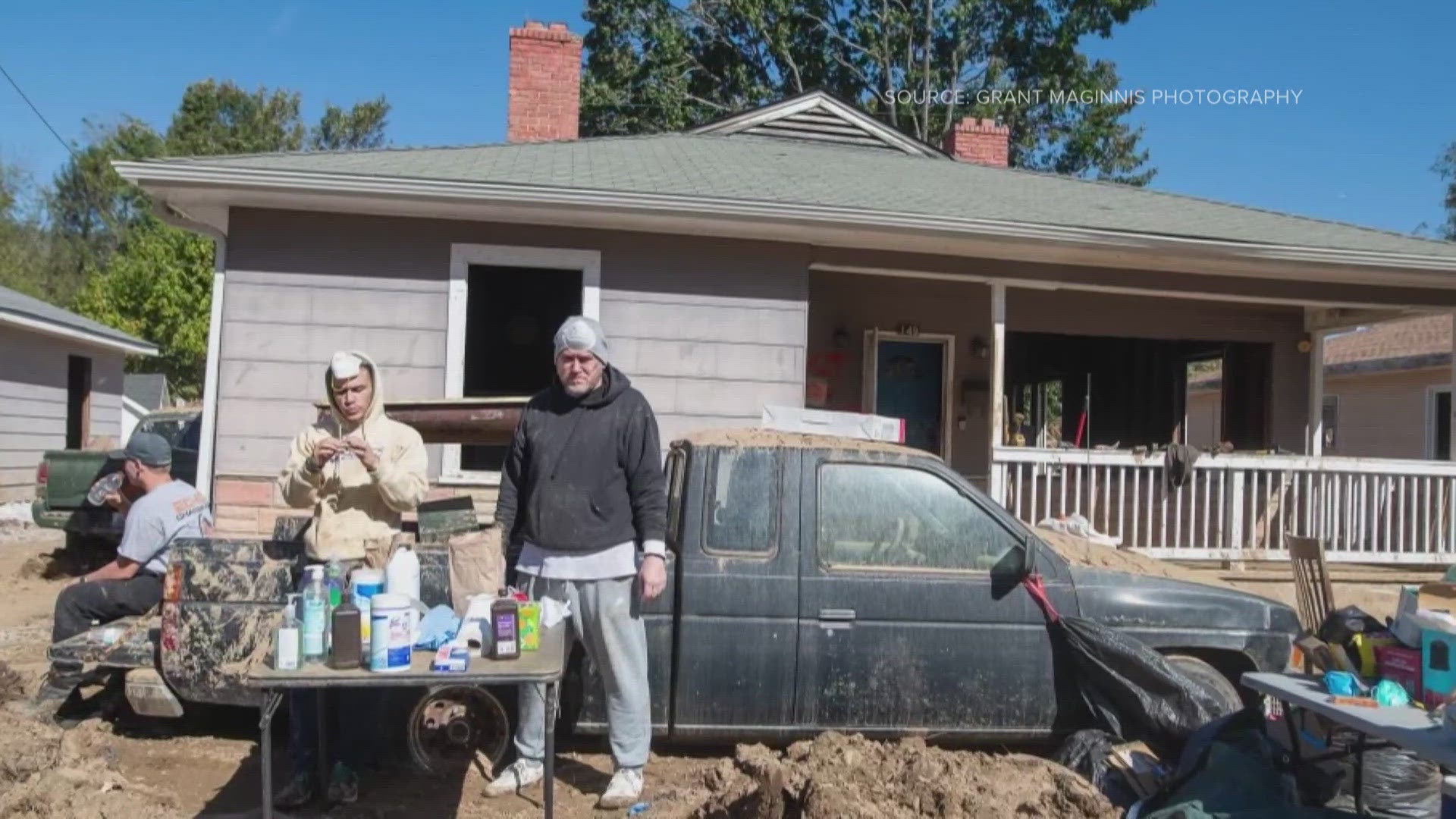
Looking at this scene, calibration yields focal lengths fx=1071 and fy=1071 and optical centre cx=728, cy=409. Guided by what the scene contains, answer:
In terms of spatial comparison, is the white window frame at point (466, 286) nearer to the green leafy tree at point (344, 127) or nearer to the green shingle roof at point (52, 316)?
the green shingle roof at point (52, 316)

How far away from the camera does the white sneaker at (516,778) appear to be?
421 centimetres

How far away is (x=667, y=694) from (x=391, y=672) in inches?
58.8

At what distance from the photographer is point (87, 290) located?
95.5 ft

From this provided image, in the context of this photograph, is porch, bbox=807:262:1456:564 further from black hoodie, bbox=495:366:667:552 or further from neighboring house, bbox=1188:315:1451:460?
neighboring house, bbox=1188:315:1451:460

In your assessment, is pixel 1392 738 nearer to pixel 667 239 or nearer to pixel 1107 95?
pixel 667 239

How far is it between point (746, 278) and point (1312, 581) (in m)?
4.29

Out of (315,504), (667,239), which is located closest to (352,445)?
(315,504)

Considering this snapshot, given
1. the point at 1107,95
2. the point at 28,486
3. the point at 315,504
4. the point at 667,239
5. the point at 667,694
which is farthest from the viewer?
the point at 1107,95

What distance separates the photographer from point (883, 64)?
27.6 m

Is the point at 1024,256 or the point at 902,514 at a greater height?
the point at 1024,256

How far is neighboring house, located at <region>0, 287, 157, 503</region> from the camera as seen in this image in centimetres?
1552

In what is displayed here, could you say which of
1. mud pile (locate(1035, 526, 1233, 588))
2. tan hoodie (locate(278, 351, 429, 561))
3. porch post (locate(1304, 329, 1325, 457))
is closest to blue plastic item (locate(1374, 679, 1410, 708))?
mud pile (locate(1035, 526, 1233, 588))

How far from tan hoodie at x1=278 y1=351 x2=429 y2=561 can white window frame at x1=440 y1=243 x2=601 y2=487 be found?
3.41m

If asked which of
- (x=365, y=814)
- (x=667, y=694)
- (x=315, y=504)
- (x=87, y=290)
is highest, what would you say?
(x=87, y=290)
